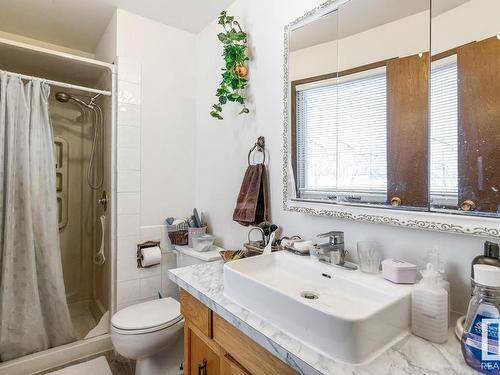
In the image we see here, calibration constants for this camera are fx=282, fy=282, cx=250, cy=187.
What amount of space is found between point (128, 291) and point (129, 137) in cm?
110

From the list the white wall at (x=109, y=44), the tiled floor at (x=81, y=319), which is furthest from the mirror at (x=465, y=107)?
the tiled floor at (x=81, y=319)

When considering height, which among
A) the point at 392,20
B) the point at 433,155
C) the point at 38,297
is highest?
the point at 392,20

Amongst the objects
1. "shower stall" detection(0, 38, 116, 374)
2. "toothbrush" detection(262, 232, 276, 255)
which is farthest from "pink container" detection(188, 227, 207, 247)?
"toothbrush" detection(262, 232, 276, 255)

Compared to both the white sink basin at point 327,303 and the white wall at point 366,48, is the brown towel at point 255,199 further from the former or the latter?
the white wall at point 366,48

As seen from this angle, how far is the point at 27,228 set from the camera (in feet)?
5.75

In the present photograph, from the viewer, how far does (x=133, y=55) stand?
2.07 meters

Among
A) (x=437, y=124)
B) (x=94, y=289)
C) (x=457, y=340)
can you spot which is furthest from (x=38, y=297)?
(x=437, y=124)

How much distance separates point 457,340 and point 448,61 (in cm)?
85

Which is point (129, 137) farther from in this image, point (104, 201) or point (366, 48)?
point (366, 48)

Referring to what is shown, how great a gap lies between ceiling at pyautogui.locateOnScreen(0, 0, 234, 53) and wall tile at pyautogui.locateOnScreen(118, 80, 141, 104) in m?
0.53

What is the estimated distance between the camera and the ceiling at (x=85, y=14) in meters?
1.95

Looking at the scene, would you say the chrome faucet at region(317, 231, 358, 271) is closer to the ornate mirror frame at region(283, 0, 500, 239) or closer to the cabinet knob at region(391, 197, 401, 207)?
the ornate mirror frame at region(283, 0, 500, 239)

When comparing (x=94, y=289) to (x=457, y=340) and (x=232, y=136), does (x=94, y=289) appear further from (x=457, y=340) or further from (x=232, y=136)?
(x=457, y=340)

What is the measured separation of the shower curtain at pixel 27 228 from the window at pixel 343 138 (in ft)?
5.44
